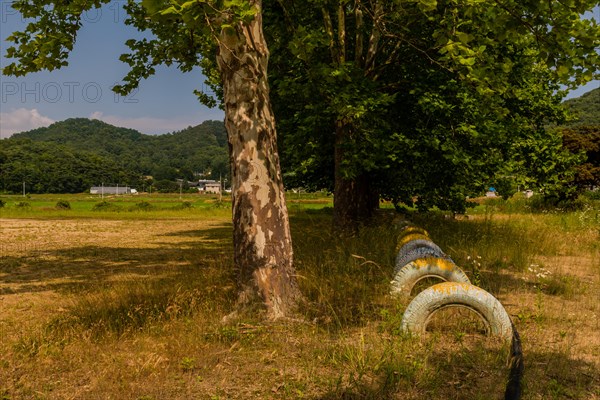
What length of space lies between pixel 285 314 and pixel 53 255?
1125 centimetres

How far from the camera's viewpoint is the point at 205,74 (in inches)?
831

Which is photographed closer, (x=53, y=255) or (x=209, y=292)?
(x=209, y=292)

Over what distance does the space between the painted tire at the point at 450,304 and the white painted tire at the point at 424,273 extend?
4.05 feet

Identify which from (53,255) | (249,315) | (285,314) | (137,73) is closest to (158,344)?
(249,315)

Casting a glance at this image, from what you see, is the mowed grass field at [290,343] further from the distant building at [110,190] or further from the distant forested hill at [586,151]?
the distant building at [110,190]

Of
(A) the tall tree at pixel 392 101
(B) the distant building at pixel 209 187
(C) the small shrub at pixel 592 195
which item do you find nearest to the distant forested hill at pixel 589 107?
(C) the small shrub at pixel 592 195

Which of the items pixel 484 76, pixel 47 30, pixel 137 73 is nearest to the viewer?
pixel 484 76

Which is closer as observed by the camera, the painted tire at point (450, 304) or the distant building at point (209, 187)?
the painted tire at point (450, 304)

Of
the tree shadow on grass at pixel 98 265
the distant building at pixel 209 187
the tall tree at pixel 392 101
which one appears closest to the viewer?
the tree shadow on grass at pixel 98 265

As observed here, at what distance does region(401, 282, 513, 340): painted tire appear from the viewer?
524cm

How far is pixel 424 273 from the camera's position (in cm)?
665

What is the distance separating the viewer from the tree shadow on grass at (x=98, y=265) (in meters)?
9.84

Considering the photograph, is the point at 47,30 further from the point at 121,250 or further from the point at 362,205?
the point at 362,205

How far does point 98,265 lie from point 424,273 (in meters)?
9.21
